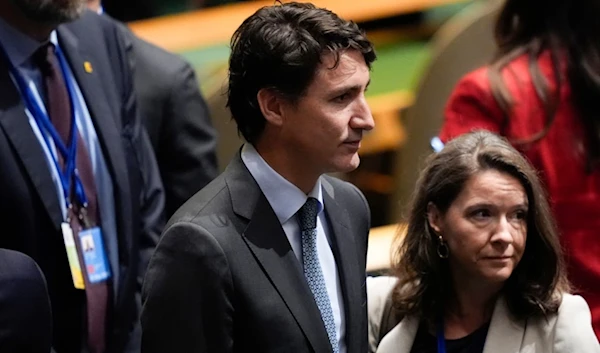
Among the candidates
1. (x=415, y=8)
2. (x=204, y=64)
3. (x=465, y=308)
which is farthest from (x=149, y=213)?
(x=415, y=8)

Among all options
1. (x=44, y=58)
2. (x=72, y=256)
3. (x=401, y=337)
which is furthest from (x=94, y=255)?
(x=401, y=337)

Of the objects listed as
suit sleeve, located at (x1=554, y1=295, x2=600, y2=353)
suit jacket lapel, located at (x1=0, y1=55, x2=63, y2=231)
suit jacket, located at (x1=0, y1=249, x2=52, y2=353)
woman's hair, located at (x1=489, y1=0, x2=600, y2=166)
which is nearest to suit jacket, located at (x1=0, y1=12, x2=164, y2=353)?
suit jacket lapel, located at (x1=0, y1=55, x2=63, y2=231)

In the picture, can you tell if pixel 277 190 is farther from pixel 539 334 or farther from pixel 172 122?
pixel 172 122

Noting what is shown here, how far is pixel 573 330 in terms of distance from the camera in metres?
2.79

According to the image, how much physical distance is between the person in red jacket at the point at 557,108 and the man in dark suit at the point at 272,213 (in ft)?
2.51

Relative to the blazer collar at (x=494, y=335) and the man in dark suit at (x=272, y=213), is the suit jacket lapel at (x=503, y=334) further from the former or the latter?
the man in dark suit at (x=272, y=213)

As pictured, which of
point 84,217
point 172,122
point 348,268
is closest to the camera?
point 348,268

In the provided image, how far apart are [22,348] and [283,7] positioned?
30.8 inches

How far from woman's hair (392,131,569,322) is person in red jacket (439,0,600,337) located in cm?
39

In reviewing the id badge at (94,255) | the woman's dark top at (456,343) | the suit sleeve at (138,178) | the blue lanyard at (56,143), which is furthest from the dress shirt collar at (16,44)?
the woman's dark top at (456,343)

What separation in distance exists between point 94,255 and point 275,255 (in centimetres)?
82

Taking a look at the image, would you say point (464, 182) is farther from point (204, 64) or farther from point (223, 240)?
point (204, 64)

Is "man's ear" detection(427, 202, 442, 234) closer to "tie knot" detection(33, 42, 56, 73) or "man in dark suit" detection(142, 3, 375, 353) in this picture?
"man in dark suit" detection(142, 3, 375, 353)

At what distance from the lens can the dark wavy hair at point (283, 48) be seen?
2.54 metres
